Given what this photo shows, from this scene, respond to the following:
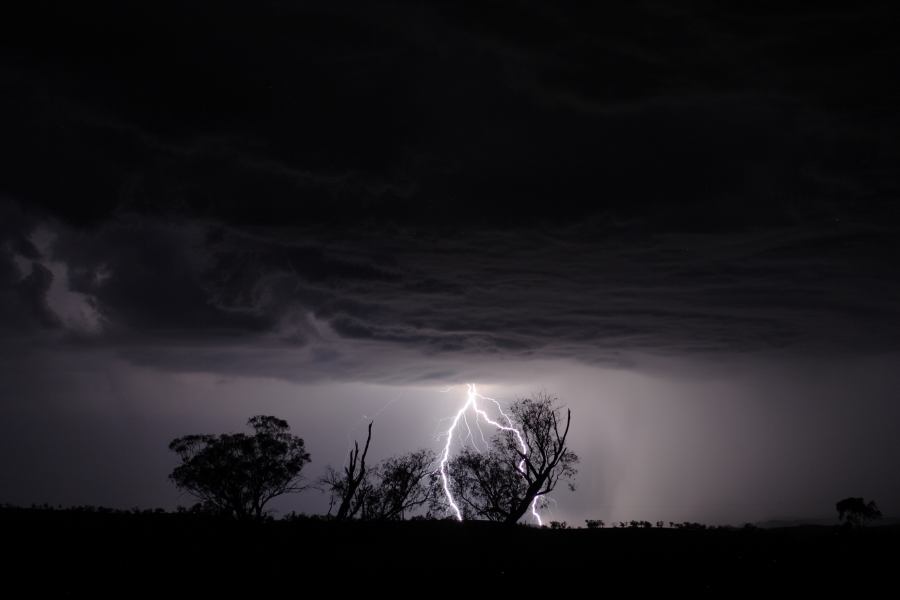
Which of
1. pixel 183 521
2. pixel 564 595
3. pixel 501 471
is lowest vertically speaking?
pixel 564 595

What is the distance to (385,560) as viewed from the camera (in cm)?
2900

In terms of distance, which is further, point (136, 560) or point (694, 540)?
point (694, 540)

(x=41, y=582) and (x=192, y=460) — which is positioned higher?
(x=192, y=460)

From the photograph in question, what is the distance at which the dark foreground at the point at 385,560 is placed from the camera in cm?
2156

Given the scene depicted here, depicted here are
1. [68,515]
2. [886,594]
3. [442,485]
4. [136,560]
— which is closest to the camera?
[886,594]

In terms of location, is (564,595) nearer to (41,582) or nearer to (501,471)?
(41,582)

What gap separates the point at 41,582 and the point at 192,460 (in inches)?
1546

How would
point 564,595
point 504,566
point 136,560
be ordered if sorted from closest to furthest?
point 564,595 < point 136,560 < point 504,566

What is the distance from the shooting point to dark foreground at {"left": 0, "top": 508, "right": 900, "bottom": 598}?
21.6 metres

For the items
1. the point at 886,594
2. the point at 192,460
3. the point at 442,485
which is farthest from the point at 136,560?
the point at 442,485

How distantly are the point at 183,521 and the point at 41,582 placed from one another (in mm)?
16501

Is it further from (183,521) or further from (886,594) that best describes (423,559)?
(886,594)

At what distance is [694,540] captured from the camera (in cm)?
3528

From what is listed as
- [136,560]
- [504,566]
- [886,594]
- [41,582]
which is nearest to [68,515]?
[136,560]
